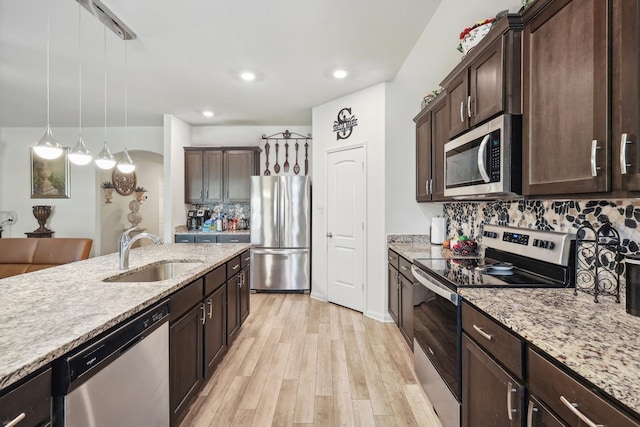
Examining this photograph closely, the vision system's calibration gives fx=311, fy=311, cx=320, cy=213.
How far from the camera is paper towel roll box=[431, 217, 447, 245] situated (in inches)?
127

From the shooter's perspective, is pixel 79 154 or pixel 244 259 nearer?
pixel 79 154

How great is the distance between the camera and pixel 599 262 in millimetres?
1377

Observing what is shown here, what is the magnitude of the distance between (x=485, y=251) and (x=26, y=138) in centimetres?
765

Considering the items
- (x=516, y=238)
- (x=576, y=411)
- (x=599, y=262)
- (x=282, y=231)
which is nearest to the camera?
(x=576, y=411)

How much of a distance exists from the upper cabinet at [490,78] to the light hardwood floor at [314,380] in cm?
182

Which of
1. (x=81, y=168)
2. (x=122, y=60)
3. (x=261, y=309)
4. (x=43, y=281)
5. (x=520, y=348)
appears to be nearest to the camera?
(x=520, y=348)

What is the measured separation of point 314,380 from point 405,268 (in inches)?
45.2

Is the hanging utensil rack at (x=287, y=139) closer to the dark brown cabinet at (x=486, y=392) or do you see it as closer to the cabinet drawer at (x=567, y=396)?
the dark brown cabinet at (x=486, y=392)

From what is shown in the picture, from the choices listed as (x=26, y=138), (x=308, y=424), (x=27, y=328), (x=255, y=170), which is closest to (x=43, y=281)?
(x=27, y=328)

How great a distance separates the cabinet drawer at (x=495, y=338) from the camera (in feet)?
3.37

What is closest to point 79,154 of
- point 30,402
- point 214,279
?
point 214,279

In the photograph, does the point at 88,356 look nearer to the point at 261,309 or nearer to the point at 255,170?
the point at 261,309

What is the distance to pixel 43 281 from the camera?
5.57 feet

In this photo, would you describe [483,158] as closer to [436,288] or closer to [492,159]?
[492,159]
